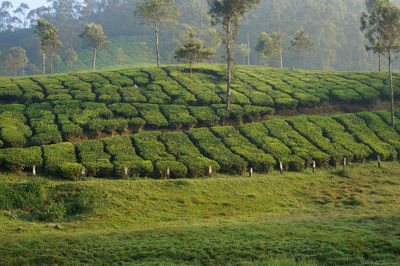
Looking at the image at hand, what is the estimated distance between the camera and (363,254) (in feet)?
35.3


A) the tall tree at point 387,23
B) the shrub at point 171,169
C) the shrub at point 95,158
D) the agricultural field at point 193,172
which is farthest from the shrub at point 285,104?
the shrub at point 95,158

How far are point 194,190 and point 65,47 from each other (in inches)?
3813

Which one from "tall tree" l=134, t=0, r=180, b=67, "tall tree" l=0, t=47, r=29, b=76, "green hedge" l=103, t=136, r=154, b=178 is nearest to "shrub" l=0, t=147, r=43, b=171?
"green hedge" l=103, t=136, r=154, b=178

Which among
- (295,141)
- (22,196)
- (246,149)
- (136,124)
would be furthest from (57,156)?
(295,141)

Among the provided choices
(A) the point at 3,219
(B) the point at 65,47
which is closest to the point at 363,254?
(A) the point at 3,219

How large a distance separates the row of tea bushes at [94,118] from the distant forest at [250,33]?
51.5 m

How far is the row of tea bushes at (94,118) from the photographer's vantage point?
23828 mm

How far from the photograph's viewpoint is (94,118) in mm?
27984

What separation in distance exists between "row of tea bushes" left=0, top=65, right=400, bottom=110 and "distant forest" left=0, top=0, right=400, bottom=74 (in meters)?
40.0

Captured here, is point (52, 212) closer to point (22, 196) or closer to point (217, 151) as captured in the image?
point (22, 196)

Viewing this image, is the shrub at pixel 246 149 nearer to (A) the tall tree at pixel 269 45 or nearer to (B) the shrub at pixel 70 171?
(B) the shrub at pixel 70 171

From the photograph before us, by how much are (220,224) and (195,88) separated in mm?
24986

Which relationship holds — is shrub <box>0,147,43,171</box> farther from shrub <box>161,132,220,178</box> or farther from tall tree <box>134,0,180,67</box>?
tall tree <box>134,0,180,67</box>

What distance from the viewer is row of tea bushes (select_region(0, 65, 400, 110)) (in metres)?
32.7
